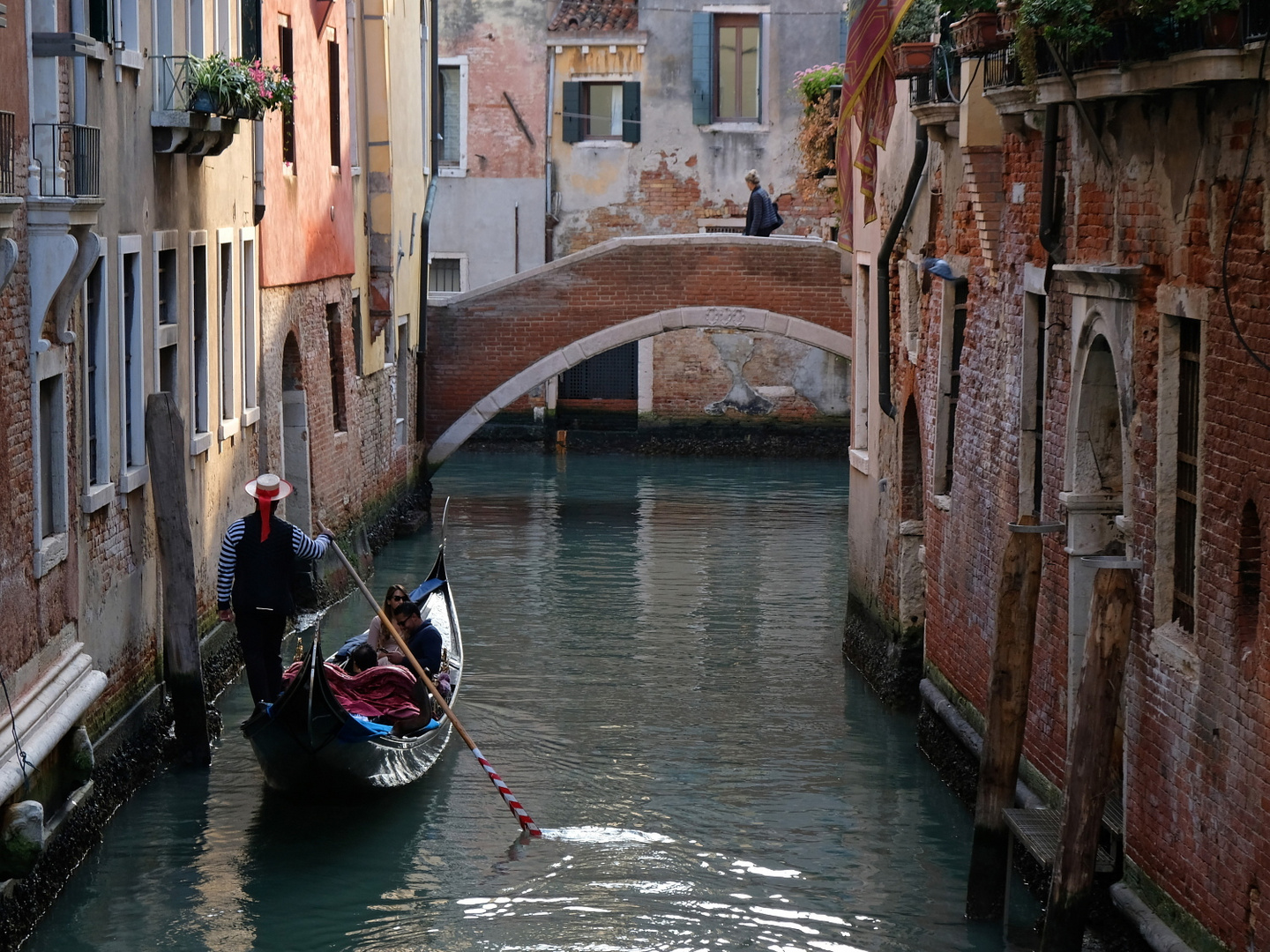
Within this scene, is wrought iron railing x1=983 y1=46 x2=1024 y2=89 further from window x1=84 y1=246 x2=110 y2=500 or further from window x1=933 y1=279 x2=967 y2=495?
window x1=84 y1=246 x2=110 y2=500

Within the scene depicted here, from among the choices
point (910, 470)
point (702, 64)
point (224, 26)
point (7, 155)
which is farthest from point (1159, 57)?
point (702, 64)

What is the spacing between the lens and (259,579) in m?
7.99

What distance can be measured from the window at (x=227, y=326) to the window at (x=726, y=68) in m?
10.7

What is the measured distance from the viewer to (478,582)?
12750 mm

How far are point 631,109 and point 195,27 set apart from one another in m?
11.2

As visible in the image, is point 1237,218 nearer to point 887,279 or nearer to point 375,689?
point 375,689

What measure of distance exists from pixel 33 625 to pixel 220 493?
139 inches

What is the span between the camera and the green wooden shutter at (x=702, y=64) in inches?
782

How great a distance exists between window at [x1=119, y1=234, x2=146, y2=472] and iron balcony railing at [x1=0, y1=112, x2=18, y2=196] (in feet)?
6.18

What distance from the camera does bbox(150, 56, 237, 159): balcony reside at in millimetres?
8328

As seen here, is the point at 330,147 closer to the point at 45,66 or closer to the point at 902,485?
the point at 902,485

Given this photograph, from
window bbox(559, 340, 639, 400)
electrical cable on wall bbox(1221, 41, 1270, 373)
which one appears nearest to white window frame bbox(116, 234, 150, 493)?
electrical cable on wall bbox(1221, 41, 1270, 373)

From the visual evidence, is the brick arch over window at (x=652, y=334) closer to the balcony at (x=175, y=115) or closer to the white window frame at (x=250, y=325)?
the white window frame at (x=250, y=325)

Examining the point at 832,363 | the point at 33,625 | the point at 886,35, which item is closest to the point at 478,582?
the point at 886,35
